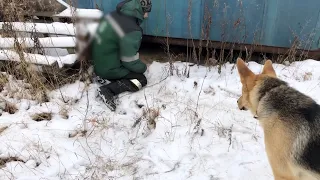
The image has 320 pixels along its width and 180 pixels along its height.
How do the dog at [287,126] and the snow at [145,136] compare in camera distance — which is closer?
the dog at [287,126]

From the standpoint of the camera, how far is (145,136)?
11.1ft

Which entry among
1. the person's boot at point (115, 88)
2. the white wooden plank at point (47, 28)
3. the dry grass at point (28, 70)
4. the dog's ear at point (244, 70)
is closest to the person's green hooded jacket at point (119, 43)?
the person's boot at point (115, 88)

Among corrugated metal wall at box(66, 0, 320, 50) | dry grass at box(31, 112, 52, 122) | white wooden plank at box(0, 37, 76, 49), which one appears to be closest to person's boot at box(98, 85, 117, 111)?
dry grass at box(31, 112, 52, 122)

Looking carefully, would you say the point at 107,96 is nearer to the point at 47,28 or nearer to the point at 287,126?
the point at 47,28

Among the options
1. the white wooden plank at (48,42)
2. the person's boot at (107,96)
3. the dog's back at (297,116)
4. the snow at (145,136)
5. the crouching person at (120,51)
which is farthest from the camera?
the white wooden plank at (48,42)

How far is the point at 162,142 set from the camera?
10.8 ft

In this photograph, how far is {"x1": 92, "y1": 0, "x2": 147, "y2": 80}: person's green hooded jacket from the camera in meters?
3.98

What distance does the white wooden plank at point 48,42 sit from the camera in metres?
4.23

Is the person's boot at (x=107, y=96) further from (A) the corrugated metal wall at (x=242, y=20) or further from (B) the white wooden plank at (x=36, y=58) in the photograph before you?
(A) the corrugated metal wall at (x=242, y=20)

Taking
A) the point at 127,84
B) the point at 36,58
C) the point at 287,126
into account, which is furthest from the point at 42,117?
the point at 287,126

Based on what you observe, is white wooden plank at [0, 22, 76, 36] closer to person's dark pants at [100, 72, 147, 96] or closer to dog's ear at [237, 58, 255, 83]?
person's dark pants at [100, 72, 147, 96]

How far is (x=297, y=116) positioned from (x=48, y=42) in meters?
3.38

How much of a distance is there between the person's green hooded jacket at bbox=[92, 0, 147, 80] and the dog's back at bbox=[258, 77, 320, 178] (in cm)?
209

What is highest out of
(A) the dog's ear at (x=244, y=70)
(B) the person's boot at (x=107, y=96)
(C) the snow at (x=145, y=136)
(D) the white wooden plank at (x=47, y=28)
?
(A) the dog's ear at (x=244, y=70)
